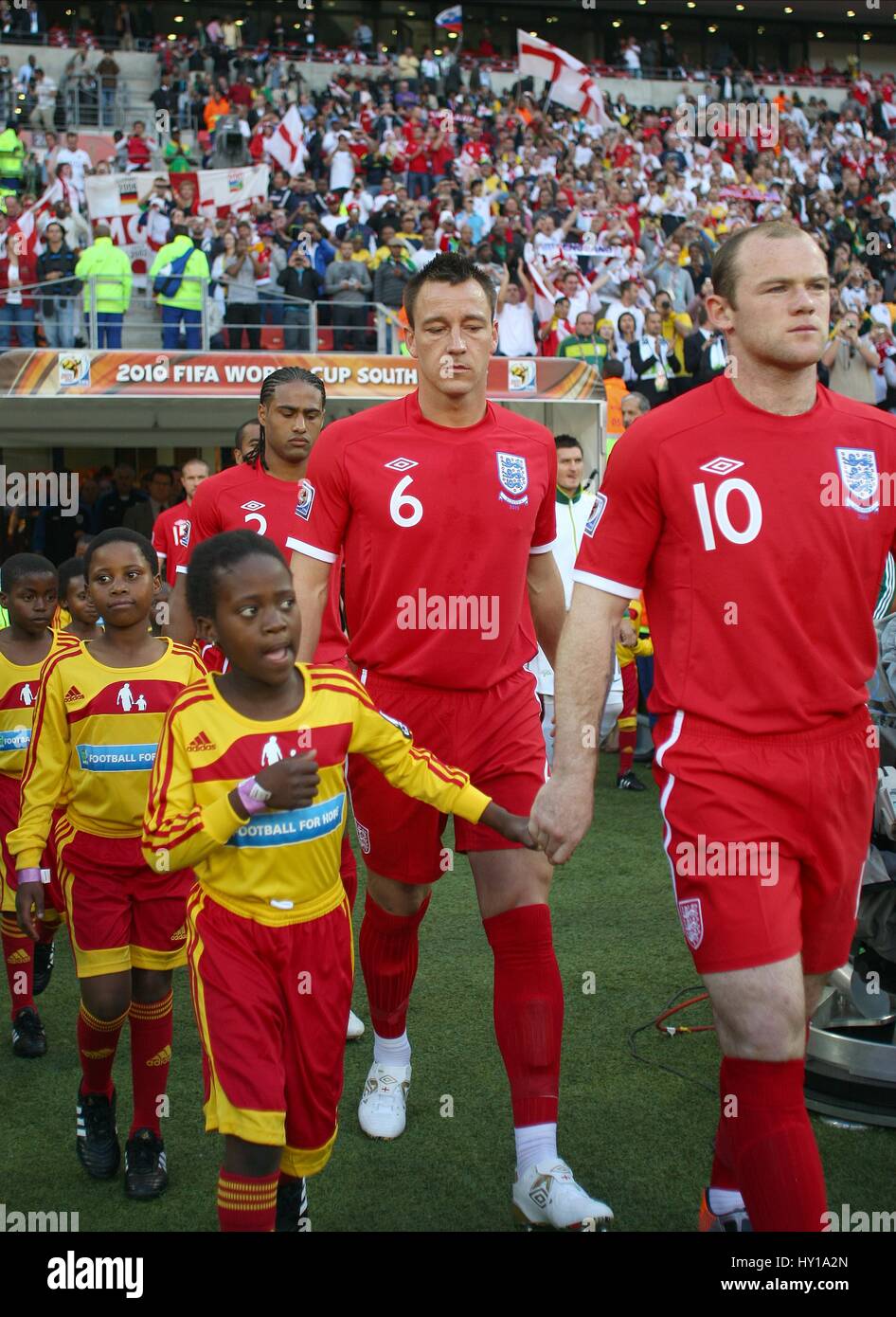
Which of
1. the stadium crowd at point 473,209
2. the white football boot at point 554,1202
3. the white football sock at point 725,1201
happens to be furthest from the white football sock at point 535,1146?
the stadium crowd at point 473,209

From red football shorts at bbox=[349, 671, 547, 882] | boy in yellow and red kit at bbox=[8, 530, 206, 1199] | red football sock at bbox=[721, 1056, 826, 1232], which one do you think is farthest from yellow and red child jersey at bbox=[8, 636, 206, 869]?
red football sock at bbox=[721, 1056, 826, 1232]

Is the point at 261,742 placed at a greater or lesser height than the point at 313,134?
lesser

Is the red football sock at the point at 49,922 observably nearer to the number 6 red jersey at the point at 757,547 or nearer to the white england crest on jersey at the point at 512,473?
the white england crest on jersey at the point at 512,473

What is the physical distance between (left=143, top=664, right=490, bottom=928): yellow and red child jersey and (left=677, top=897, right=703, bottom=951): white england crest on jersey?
2.83 ft

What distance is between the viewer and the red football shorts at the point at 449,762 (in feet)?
13.2

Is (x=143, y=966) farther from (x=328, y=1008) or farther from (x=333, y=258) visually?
(x=333, y=258)

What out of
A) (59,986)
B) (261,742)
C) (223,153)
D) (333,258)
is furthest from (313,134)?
(261,742)

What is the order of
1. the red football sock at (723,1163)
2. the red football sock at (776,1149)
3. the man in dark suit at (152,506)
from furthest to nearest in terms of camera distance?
the man in dark suit at (152,506), the red football sock at (723,1163), the red football sock at (776,1149)

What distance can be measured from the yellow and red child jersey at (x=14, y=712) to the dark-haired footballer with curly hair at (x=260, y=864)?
2.24 meters

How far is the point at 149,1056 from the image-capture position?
408 cm

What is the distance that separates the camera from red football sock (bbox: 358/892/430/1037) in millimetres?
4352

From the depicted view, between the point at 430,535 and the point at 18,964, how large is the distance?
247 cm

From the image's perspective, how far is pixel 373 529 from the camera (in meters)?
4.08

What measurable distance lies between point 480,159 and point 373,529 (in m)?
21.4
